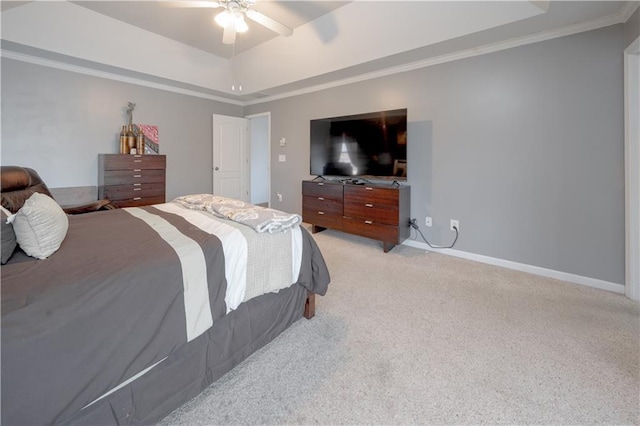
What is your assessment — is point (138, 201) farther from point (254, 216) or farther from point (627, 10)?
point (627, 10)

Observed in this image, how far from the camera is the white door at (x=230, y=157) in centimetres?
538

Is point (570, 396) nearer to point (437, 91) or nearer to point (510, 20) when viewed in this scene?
point (510, 20)

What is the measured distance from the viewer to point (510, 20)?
98.1 inches

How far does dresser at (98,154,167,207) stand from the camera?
3.83 m

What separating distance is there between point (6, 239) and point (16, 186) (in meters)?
1.69

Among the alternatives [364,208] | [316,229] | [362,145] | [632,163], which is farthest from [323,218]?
[632,163]

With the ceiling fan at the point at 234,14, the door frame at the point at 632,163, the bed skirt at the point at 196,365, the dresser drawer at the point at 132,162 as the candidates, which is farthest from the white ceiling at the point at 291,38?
the bed skirt at the point at 196,365

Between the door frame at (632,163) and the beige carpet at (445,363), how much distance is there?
25 centimetres

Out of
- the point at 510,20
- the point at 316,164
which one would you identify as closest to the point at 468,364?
the point at 510,20

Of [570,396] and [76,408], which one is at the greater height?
[76,408]

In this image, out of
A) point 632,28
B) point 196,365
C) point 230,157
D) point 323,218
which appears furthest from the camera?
point 230,157

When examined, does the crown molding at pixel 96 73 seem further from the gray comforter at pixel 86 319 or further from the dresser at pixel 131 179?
the gray comforter at pixel 86 319

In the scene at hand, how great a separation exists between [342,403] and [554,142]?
295 cm

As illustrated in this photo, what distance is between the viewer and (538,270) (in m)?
2.88
